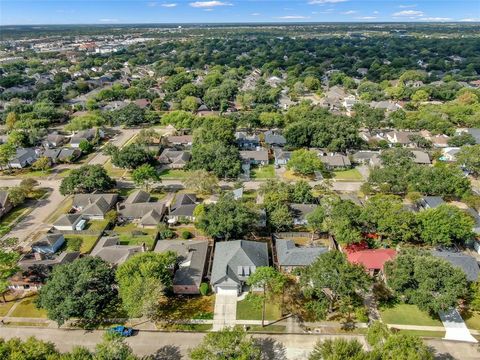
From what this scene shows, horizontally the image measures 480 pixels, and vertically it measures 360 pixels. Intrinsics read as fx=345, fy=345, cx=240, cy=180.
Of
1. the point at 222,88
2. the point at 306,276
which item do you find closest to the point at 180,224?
the point at 306,276

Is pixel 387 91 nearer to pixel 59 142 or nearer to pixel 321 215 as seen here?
pixel 321 215

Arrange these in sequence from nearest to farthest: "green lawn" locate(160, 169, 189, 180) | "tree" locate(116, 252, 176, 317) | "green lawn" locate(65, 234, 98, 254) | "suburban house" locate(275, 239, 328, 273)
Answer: "tree" locate(116, 252, 176, 317) → "suburban house" locate(275, 239, 328, 273) → "green lawn" locate(65, 234, 98, 254) → "green lawn" locate(160, 169, 189, 180)

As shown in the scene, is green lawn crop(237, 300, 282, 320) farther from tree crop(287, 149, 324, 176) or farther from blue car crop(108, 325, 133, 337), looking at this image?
tree crop(287, 149, 324, 176)

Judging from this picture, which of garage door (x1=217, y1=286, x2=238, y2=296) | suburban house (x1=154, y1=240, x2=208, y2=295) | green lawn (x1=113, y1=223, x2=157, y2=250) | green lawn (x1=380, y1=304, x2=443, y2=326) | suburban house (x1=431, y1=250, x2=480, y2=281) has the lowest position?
green lawn (x1=380, y1=304, x2=443, y2=326)

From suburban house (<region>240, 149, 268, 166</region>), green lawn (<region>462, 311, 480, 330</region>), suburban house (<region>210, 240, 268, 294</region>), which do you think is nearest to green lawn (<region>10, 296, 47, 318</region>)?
suburban house (<region>210, 240, 268, 294</region>)

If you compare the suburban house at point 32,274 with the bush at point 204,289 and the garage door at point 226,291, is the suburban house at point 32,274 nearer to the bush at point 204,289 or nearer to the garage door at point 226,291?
the bush at point 204,289
